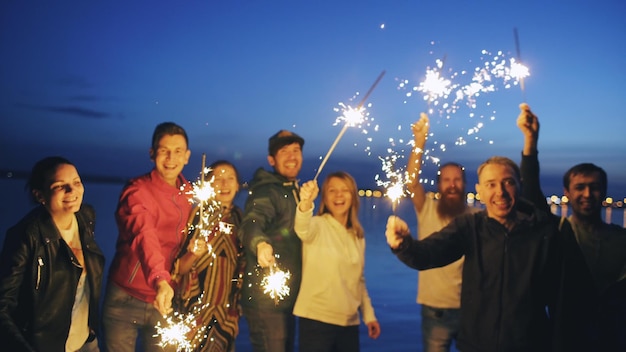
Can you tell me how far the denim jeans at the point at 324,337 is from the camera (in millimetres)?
5371

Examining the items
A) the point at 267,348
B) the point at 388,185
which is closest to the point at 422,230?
the point at 388,185

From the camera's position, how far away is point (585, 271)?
4.53m

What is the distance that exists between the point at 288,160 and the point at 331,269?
3.97 feet

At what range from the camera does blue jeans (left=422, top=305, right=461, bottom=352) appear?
17.9ft

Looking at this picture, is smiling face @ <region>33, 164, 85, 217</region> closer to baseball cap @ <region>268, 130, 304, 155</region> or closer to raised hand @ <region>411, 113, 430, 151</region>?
baseball cap @ <region>268, 130, 304, 155</region>

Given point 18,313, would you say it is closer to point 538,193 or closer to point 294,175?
point 294,175

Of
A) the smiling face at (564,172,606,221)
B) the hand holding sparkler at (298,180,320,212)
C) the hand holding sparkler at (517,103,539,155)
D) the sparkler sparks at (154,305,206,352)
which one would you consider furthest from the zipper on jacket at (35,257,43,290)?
the smiling face at (564,172,606,221)

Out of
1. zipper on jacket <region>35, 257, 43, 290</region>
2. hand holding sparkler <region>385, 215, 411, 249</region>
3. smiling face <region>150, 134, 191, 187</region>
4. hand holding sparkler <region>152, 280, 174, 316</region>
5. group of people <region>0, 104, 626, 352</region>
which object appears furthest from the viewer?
smiling face <region>150, 134, 191, 187</region>

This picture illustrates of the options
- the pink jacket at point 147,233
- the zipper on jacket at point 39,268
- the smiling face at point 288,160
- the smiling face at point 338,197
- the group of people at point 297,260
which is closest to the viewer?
the zipper on jacket at point 39,268

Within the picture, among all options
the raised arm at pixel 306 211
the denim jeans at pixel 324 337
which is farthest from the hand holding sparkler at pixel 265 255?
the denim jeans at pixel 324 337

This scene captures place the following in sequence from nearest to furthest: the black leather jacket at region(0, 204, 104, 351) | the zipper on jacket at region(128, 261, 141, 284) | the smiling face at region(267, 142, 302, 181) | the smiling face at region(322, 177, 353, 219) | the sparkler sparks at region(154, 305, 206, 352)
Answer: the black leather jacket at region(0, 204, 104, 351) < the zipper on jacket at region(128, 261, 141, 284) < the sparkler sparks at region(154, 305, 206, 352) < the smiling face at region(322, 177, 353, 219) < the smiling face at region(267, 142, 302, 181)

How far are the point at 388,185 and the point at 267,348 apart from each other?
6.37 feet

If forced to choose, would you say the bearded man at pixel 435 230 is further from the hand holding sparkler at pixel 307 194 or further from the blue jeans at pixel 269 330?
the blue jeans at pixel 269 330

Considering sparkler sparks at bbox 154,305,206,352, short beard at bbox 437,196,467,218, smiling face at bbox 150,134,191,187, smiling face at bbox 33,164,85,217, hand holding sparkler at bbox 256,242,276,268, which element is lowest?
sparkler sparks at bbox 154,305,206,352
